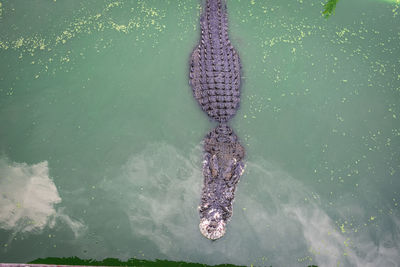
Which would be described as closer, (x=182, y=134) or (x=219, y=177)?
(x=219, y=177)

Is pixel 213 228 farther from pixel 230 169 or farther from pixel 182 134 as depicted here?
pixel 182 134

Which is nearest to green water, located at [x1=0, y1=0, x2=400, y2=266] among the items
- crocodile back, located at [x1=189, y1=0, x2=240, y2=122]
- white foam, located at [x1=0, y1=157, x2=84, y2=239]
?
white foam, located at [x1=0, y1=157, x2=84, y2=239]

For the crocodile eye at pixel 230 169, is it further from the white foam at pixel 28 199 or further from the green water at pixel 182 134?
the white foam at pixel 28 199

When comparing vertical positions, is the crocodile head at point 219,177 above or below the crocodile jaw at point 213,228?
above

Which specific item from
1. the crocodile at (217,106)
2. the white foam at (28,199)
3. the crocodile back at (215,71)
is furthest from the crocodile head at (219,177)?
the white foam at (28,199)

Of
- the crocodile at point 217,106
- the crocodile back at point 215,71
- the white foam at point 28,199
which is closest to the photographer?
the white foam at point 28,199

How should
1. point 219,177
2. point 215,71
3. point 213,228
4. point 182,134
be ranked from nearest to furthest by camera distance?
1. point 213,228
2. point 219,177
3. point 182,134
4. point 215,71

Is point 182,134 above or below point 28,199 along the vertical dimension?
above

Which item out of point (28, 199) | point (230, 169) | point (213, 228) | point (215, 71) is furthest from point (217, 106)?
point (28, 199)
